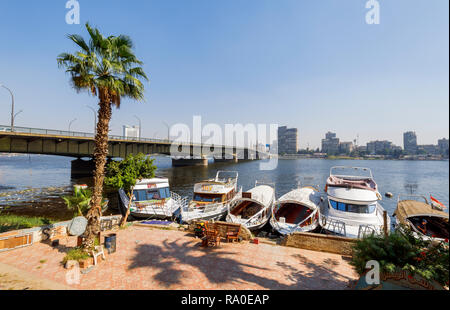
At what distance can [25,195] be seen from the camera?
111ft

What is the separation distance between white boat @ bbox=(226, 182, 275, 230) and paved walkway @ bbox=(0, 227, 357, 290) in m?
6.39

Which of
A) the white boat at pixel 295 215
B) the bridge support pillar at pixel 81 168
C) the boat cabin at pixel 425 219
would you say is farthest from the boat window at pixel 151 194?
the bridge support pillar at pixel 81 168

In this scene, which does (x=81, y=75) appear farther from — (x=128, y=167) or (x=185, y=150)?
(x=185, y=150)

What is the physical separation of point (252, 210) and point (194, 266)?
1351 centimetres

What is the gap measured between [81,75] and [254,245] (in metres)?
12.9

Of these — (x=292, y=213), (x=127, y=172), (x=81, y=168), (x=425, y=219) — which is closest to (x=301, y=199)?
(x=292, y=213)

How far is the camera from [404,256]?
20.7 feet

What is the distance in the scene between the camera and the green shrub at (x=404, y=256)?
5816mm

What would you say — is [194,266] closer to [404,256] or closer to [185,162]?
[404,256]

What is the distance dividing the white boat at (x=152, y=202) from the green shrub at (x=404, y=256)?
16038 mm

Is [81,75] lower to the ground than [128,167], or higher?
higher

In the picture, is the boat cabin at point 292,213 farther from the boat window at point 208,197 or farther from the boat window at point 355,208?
the boat window at point 208,197
